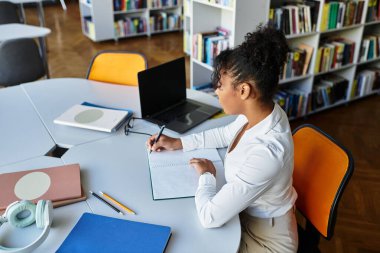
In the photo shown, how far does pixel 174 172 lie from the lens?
1378 millimetres

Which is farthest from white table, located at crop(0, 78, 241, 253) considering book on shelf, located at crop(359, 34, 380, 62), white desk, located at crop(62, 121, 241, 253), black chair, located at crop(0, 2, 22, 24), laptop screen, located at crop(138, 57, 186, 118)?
black chair, located at crop(0, 2, 22, 24)

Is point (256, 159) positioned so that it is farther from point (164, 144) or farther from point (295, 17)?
point (295, 17)

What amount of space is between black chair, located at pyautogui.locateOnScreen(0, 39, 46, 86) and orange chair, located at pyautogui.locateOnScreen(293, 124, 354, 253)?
245 cm

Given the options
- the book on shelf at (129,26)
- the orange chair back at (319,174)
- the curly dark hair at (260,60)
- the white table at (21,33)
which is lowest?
the book on shelf at (129,26)

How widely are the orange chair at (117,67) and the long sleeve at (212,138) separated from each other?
36.4 inches

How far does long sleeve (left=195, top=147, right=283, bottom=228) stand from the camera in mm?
1091

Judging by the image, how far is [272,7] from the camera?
319cm

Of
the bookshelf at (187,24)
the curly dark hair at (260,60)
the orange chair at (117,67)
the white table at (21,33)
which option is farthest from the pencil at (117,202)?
the bookshelf at (187,24)

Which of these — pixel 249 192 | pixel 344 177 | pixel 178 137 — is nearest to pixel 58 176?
pixel 178 137

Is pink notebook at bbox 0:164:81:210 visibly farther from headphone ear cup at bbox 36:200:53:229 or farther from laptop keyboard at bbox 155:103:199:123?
laptop keyboard at bbox 155:103:199:123

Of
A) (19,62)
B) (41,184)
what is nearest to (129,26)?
(19,62)

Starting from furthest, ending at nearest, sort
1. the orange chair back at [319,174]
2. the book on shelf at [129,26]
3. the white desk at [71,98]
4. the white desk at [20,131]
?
the book on shelf at [129,26], the white desk at [71,98], the white desk at [20,131], the orange chair back at [319,174]

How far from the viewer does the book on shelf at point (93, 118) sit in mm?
1669

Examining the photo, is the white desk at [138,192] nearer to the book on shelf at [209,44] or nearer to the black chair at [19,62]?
the book on shelf at [209,44]
